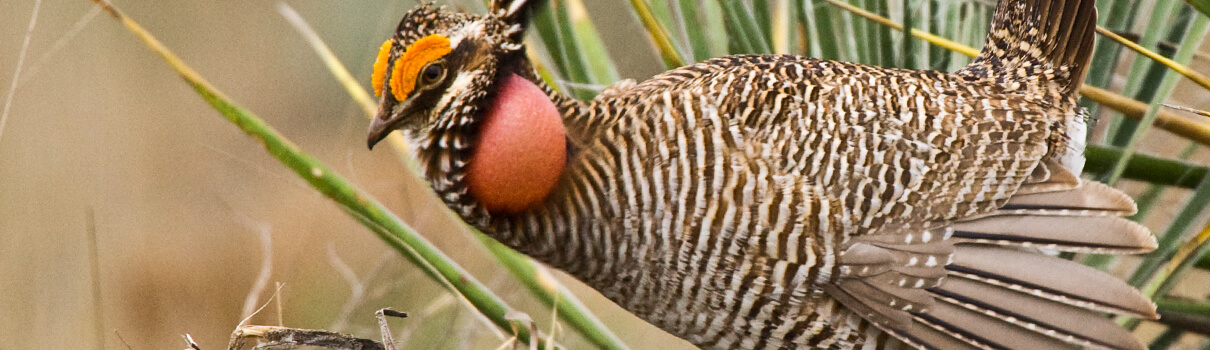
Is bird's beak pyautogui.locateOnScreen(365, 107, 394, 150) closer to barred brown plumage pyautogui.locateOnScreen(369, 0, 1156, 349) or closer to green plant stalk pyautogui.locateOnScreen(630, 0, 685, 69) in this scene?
barred brown plumage pyautogui.locateOnScreen(369, 0, 1156, 349)

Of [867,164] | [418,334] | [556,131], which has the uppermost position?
[556,131]

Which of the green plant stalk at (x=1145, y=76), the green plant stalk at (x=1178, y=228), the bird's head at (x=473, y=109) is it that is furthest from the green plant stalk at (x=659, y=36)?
the green plant stalk at (x=1178, y=228)

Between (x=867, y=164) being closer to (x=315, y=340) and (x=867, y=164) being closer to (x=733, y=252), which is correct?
(x=733, y=252)

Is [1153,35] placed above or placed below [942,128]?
above

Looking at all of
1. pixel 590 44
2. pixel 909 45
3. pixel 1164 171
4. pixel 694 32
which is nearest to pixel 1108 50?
pixel 1164 171

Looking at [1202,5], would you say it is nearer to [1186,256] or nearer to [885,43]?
[1186,256]

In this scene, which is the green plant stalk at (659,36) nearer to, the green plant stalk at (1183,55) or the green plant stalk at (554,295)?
the green plant stalk at (554,295)

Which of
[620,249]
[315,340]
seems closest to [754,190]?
[620,249]
